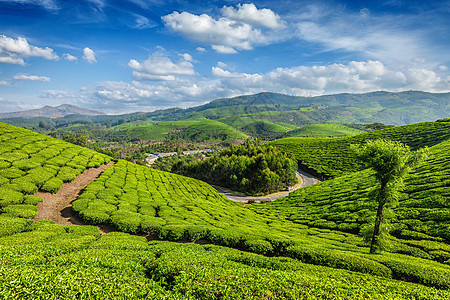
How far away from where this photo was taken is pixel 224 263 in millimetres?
12570

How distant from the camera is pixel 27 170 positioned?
29828 millimetres

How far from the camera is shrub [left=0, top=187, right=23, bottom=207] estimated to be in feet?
69.0

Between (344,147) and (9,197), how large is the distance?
12920cm

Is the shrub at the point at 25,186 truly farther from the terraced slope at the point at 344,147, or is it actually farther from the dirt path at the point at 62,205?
the terraced slope at the point at 344,147

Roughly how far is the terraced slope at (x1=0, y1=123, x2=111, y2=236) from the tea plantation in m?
0.16

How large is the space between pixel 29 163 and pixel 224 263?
38.0 meters

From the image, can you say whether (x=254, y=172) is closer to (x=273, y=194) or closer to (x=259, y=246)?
(x=273, y=194)

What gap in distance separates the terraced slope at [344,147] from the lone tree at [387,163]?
237ft

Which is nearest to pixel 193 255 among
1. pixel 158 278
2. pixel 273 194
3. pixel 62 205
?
pixel 158 278

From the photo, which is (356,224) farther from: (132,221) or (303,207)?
(132,221)

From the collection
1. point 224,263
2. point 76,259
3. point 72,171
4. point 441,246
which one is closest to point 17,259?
point 76,259

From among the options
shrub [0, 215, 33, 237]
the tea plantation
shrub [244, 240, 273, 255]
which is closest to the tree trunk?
the tea plantation

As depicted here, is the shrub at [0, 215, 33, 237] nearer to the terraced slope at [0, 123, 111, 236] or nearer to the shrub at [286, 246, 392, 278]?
the terraced slope at [0, 123, 111, 236]

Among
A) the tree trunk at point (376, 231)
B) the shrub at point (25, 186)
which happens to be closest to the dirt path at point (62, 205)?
the shrub at point (25, 186)
